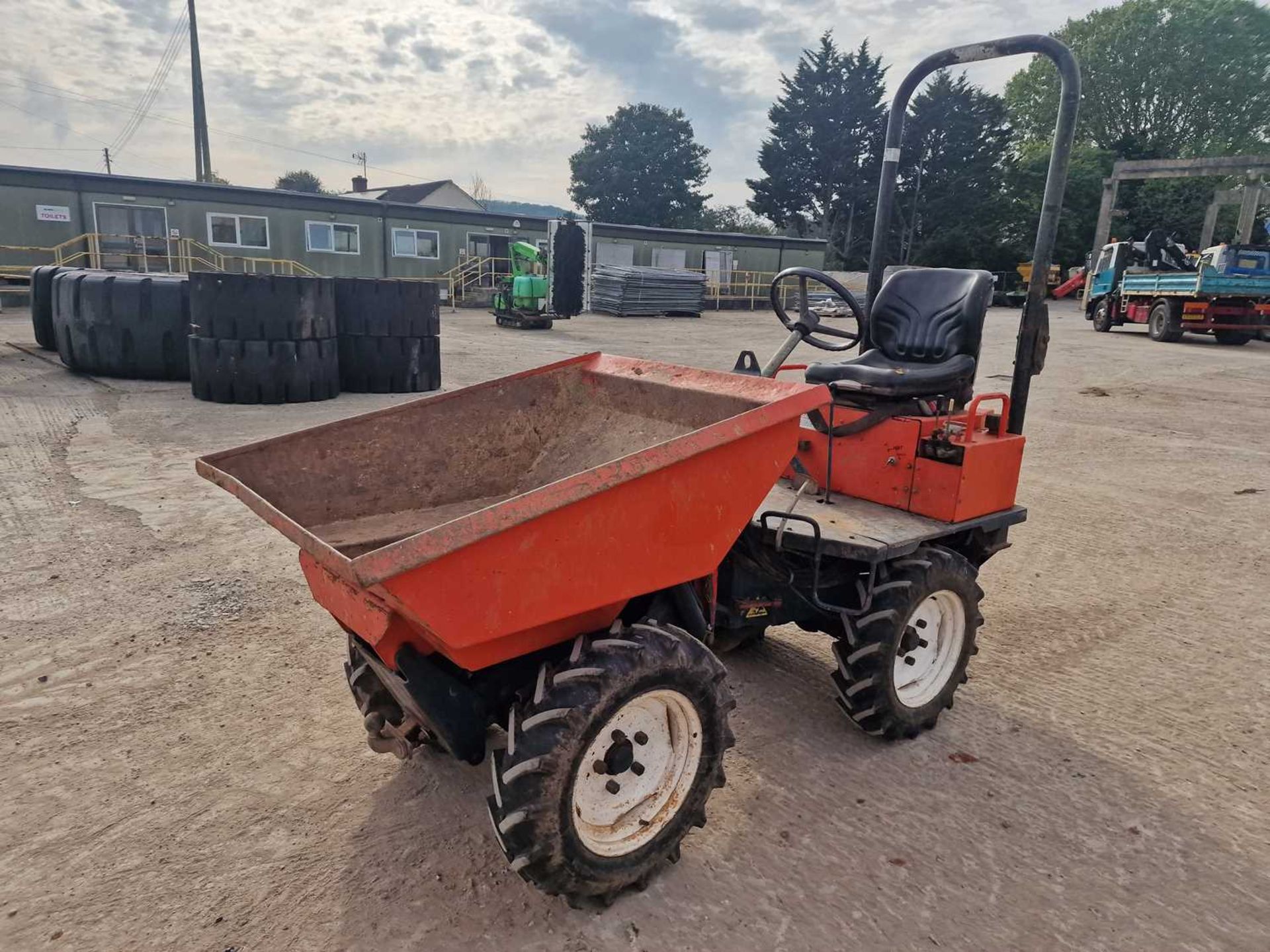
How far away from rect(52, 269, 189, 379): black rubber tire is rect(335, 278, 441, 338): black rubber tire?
6.25ft

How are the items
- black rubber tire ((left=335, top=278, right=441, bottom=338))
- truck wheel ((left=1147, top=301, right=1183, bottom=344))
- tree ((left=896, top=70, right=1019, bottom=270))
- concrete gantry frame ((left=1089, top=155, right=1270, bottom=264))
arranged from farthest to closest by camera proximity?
tree ((left=896, top=70, right=1019, bottom=270)) < concrete gantry frame ((left=1089, top=155, right=1270, bottom=264)) < truck wheel ((left=1147, top=301, right=1183, bottom=344)) < black rubber tire ((left=335, top=278, right=441, bottom=338))

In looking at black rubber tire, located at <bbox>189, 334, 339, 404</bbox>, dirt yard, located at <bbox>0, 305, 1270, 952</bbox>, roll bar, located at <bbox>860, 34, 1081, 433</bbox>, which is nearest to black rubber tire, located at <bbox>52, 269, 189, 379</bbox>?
black rubber tire, located at <bbox>189, 334, 339, 404</bbox>

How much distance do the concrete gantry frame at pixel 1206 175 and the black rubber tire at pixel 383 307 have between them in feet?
78.5

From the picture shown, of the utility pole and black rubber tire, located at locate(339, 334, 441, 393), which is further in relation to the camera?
the utility pole

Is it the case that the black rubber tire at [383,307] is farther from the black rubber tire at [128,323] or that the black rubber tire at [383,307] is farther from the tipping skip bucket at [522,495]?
the tipping skip bucket at [522,495]

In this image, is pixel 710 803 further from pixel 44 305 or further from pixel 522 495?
pixel 44 305

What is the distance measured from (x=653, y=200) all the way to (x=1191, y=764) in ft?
169

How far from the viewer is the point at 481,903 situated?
2.28 metres

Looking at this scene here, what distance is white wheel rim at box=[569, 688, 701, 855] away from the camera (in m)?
2.29

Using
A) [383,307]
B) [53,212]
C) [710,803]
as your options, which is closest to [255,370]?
[383,307]

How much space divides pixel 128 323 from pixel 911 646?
396 inches

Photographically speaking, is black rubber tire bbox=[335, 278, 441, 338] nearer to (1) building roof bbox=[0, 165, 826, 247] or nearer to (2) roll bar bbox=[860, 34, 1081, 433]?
(2) roll bar bbox=[860, 34, 1081, 433]

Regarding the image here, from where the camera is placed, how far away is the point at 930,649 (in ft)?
10.9

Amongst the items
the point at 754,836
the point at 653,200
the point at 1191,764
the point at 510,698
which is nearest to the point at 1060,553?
the point at 1191,764
